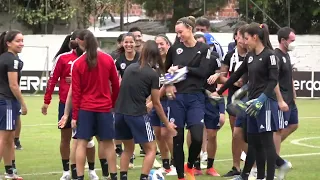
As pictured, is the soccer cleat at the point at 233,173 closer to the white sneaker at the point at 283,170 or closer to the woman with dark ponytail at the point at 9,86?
the white sneaker at the point at 283,170

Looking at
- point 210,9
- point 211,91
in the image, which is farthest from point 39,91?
point 211,91

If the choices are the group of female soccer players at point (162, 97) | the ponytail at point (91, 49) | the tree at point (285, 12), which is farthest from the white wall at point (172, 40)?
the ponytail at point (91, 49)

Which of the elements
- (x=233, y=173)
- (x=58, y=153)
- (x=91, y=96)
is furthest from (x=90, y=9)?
(x=91, y=96)

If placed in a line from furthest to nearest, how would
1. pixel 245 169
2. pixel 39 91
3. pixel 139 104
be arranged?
1. pixel 39 91
2. pixel 245 169
3. pixel 139 104

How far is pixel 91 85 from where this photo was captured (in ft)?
33.4

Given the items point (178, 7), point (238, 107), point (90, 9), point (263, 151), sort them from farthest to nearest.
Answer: point (90, 9) → point (178, 7) → point (238, 107) → point (263, 151)

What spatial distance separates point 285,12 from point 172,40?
5.84 meters

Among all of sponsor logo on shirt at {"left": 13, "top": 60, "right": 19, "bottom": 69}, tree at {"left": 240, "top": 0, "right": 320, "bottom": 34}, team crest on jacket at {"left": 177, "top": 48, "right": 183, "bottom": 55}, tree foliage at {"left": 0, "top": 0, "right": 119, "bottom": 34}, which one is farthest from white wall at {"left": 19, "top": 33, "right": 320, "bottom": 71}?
sponsor logo on shirt at {"left": 13, "top": 60, "right": 19, "bottom": 69}

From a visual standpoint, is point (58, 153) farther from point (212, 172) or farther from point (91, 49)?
point (91, 49)

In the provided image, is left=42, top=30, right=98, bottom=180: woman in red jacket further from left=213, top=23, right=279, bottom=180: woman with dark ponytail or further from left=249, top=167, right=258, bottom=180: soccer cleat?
left=213, top=23, right=279, bottom=180: woman with dark ponytail

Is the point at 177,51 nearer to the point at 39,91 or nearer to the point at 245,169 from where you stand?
the point at 245,169

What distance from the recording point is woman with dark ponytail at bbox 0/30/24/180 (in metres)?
11.0

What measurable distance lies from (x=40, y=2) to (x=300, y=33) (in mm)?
12516

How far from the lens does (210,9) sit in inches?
1455
